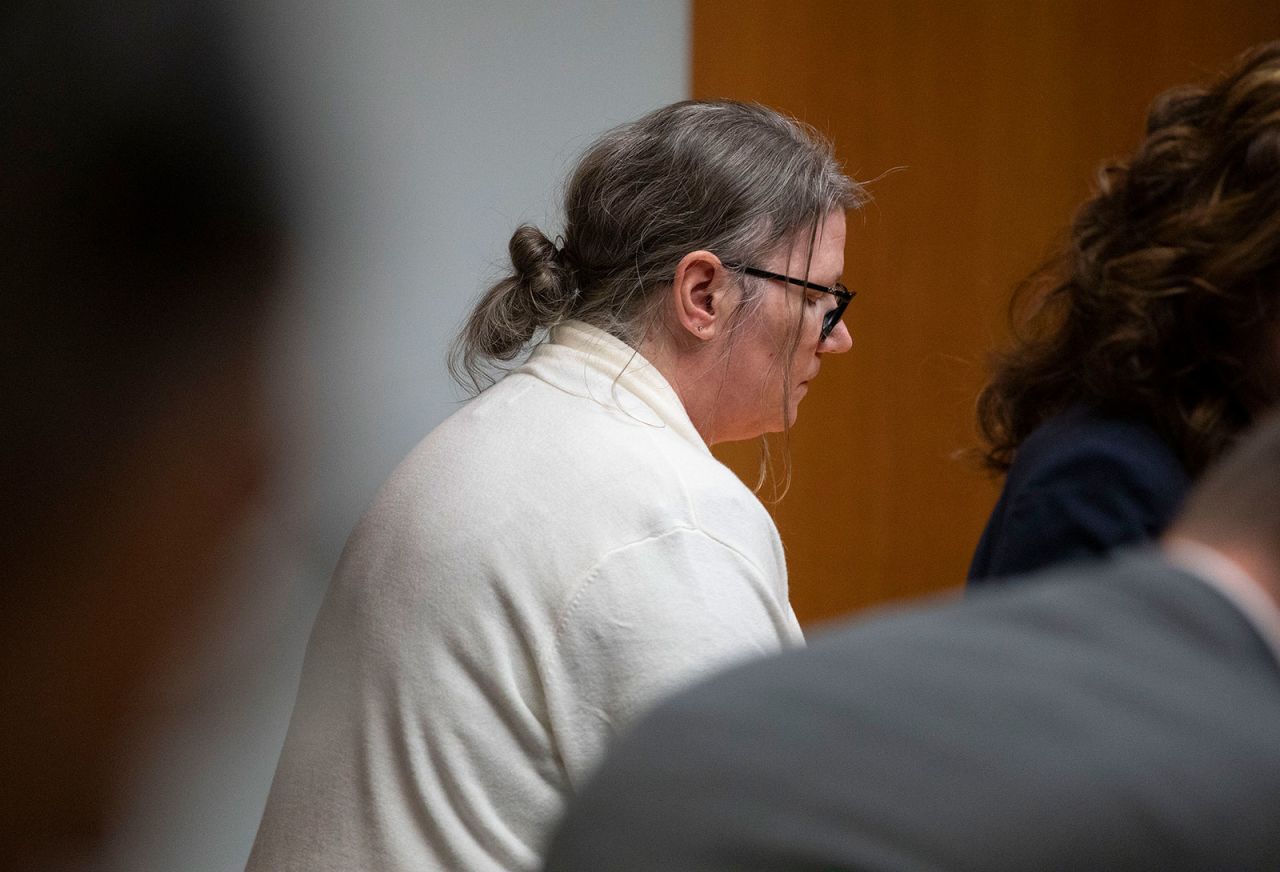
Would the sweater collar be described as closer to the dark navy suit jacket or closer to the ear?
the ear

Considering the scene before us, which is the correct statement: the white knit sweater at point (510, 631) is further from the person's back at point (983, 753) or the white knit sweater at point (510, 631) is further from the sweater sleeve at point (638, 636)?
the person's back at point (983, 753)

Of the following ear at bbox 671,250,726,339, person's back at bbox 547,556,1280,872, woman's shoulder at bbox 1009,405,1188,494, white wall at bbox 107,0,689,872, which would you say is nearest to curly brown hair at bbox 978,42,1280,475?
woman's shoulder at bbox 1009,405,1188,494

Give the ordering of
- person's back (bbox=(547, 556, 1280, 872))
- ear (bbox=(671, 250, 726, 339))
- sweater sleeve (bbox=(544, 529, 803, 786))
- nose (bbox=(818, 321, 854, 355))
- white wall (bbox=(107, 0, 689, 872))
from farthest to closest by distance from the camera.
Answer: white wall (bbox=(107, 0, 689, 872)), nose (bbox=(818, 321, 854, 355)), ear (bbox=(671, 250, 726, 339)), sweater sleeve (bbox=(544, 529, 803, 786)), person's back (bbox=(547, 556, 1280, 872))

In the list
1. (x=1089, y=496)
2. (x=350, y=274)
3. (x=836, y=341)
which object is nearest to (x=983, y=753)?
(x=1089, y=496)

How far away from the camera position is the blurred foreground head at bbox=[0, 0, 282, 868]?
69.1 inches

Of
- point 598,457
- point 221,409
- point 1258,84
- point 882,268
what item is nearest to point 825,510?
point 882,268

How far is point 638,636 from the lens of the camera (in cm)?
118

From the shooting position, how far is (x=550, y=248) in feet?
5.35

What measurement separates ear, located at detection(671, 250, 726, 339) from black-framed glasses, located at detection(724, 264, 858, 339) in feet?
0.09

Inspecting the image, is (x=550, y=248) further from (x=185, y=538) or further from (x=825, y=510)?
(x=825, y=510)

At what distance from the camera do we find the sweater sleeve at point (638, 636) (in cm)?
117

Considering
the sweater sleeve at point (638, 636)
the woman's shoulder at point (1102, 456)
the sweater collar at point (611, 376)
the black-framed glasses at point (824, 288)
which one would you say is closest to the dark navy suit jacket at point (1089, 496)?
the woman's shoulder at point (1102, 456)

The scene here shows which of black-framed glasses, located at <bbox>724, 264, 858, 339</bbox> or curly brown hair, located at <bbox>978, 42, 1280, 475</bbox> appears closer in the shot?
curly brown hair, located at <bbox>978, 42, 1280, 475</bbox>

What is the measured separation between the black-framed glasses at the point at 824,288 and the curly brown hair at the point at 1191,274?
0.48m
